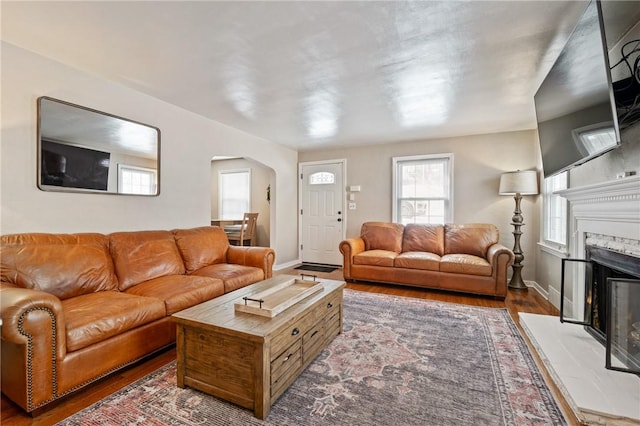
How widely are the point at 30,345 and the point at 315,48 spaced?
2494 mm

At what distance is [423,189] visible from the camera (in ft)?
A: 16.3

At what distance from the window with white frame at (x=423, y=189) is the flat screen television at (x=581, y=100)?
2325 millimetres

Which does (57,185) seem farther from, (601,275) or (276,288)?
(601,275)

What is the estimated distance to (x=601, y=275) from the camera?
2.17 meters

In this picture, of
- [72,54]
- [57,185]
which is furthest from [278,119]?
[57,185]

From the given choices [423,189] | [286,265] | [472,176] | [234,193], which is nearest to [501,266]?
[472,176]

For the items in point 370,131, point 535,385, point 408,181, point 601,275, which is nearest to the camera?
point 535,385

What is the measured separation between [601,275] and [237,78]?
3421 millimetres

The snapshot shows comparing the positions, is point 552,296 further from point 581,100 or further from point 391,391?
point 391,391

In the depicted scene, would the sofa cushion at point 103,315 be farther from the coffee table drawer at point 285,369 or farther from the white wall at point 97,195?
the coffee table drawer at point 285,369

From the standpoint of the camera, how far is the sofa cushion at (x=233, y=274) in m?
2.84

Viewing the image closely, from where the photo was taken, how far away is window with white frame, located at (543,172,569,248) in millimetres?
3266

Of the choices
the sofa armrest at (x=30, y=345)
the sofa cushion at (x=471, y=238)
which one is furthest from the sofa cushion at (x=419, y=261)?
the sofa armrest at (x=30, y=345)

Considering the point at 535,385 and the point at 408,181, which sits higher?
the point at 408,181
